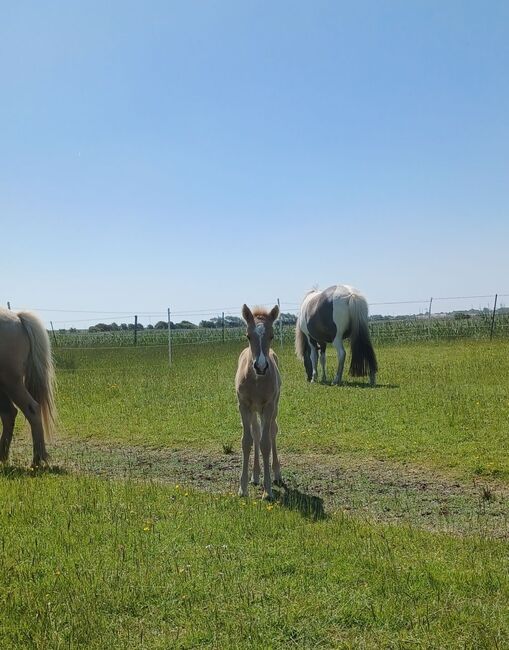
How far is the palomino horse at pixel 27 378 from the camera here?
7832 mm

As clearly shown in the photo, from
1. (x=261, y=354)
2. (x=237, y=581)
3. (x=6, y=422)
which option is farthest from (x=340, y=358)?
(x=237, y=581)

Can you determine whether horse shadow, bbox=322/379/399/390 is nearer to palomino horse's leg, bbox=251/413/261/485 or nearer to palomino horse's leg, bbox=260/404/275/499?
palomino horse's leg, bbox=251/413/261/485

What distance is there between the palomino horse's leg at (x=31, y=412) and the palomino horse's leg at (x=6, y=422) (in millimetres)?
284

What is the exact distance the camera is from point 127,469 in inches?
304

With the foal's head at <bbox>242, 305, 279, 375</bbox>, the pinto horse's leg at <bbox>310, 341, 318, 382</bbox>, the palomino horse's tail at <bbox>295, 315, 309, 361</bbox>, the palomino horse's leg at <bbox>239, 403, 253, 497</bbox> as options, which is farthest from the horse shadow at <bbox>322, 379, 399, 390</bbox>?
the foal's head at <bbox>242, 305, 279, 375</bbox>

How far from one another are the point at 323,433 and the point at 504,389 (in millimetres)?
4440

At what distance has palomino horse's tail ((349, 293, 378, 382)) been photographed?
13664 mm

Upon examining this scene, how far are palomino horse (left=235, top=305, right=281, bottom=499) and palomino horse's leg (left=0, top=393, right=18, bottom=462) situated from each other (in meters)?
3.40

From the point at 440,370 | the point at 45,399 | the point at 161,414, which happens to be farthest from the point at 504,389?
the point at 45,399

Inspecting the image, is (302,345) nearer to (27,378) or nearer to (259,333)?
(27,378)

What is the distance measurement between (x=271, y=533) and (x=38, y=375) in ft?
15.1

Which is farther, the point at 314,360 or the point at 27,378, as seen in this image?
the point at 314,360

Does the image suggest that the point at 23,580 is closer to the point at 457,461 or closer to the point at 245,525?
the point at 245,525

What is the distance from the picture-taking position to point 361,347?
1373 centimetres
